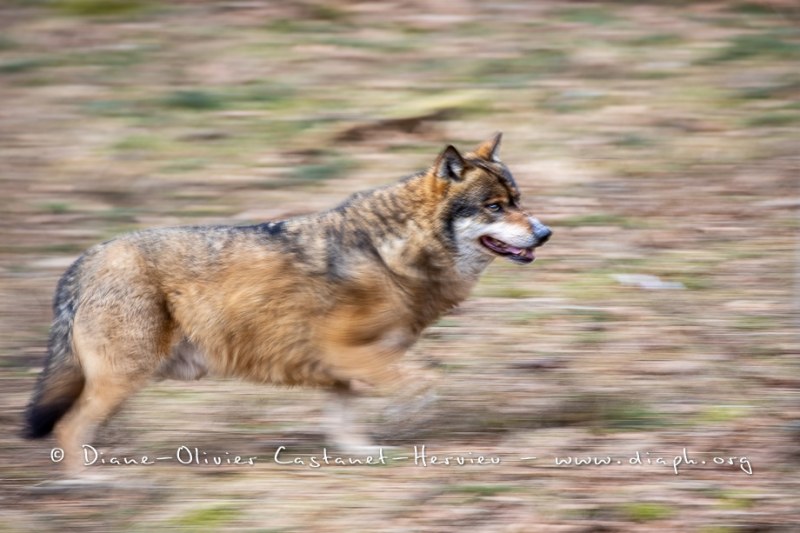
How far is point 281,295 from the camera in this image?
7.50m

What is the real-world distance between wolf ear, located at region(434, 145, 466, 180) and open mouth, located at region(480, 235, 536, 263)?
439 millimetres

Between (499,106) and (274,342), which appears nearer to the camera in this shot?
(274,342)

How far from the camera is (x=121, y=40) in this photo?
15234mm

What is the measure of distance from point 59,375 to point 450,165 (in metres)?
2.74

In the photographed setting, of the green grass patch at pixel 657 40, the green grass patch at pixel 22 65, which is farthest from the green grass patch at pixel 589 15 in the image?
the green grass patch at pixel 22 65

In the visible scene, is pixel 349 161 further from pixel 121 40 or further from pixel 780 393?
pixel 780 393

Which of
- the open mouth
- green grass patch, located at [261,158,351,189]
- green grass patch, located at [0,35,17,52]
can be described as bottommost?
green grass patch, located at [261,158,351,189]

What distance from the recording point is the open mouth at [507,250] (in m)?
7.56

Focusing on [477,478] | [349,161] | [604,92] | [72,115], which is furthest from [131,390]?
[604,92]

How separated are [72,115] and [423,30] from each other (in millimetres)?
4691

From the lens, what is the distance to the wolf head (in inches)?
296

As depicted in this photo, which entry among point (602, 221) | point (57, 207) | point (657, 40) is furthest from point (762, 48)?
point (57, 207)

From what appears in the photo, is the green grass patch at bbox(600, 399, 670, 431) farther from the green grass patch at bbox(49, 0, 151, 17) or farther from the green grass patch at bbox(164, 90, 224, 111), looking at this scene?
the green grass patch at bbox(49, 0, 151, 17)

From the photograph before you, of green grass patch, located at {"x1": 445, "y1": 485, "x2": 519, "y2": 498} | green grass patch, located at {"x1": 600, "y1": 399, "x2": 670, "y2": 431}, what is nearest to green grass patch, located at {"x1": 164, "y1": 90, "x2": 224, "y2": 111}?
green grass patch, located at {"x1": 600, "y1": 399, "x2": 670, "y2": 431}
